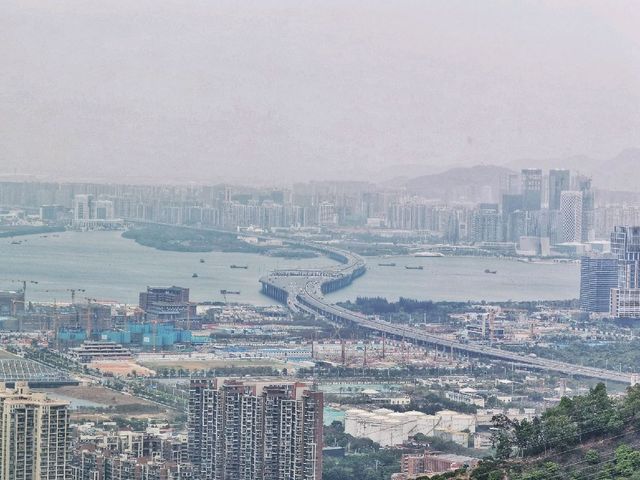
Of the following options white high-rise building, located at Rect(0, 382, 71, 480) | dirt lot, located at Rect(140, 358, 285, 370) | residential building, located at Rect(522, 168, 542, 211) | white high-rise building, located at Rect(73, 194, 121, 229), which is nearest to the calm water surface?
white high-rise building, located at Rect(73, 194, 121, 229)

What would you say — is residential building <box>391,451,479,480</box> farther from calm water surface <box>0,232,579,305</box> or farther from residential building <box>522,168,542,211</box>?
residential building <box>522,168,542,211</box>

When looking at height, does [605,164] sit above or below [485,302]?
above

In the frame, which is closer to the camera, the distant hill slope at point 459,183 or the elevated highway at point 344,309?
the elevated highway at point 344,309

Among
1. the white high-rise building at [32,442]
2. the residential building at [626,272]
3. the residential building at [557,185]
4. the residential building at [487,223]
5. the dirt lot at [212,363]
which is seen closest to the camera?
the white high-rise building at [32,442]

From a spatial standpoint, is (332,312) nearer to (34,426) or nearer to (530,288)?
(530,288)

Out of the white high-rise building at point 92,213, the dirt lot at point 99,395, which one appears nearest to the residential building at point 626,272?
the white high-rise building at point 92,213

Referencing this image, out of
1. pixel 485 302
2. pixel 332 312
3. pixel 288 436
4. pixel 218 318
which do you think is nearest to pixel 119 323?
pixel 218 318

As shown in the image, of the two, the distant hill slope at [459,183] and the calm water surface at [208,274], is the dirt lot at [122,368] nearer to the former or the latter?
the calm water surface at [208,274]
